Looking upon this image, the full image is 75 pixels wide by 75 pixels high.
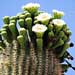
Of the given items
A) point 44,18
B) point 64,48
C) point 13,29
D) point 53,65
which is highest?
point 44,18

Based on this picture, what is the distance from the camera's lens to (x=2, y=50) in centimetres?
428

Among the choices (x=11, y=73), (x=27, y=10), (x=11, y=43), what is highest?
(x=27, y=10)

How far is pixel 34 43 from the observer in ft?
13.6

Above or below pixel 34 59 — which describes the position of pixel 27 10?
above

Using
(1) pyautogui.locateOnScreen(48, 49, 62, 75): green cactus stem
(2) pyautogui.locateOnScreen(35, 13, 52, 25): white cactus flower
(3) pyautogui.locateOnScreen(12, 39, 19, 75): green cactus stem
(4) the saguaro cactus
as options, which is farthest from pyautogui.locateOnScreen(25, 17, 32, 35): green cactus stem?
(1) pyautogui.locateOnScreen(48, 49, 62, 75): green cactus stem

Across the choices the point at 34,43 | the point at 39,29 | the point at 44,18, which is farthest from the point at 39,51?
the point at 44,18

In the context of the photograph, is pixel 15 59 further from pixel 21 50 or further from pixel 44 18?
pixel 44 18

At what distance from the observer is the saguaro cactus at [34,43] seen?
4.05 meters

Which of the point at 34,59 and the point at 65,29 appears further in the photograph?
the point at 65,29

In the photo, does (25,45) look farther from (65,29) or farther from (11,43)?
(65,29)

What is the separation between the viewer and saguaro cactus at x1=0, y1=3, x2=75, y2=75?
4.05 meters

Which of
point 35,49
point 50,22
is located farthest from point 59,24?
point 35,49

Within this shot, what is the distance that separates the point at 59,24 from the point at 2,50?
690 mm

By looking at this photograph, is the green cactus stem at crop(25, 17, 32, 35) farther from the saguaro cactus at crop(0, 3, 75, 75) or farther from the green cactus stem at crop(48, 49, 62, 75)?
the green cactus stem at crop(48, 49, 62, 75)
